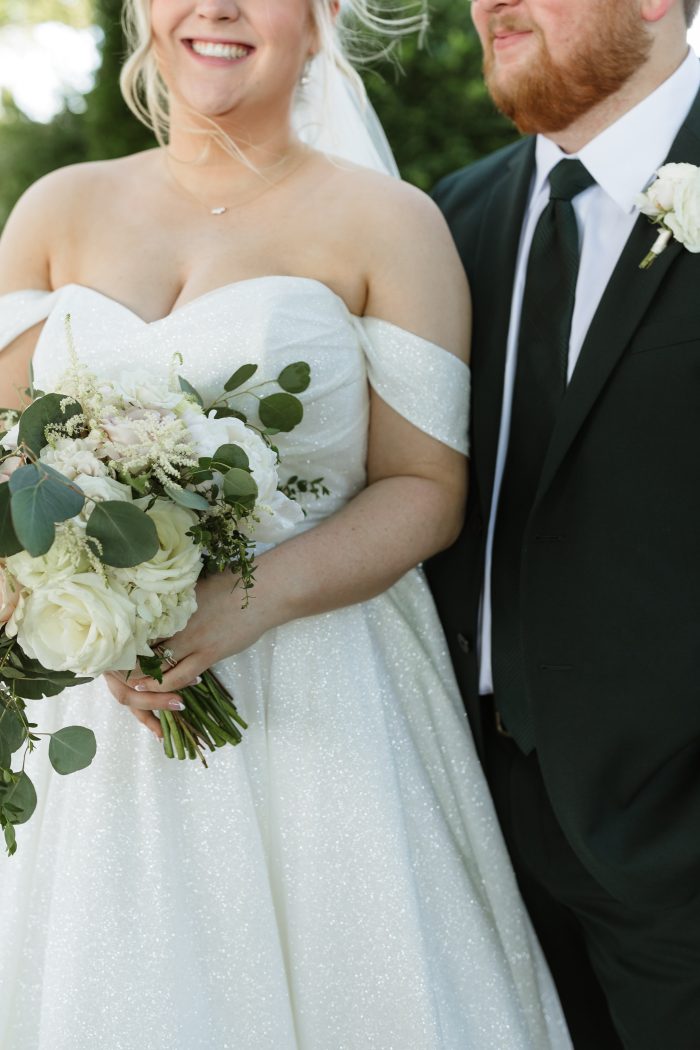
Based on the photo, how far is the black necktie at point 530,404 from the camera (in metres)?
2.90

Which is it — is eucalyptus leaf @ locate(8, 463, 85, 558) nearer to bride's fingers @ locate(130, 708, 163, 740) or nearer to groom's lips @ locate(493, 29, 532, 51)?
bride's fingers @ locate(130, 708, 163, 740)

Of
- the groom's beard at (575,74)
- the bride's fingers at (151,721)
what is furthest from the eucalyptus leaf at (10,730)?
the groom's beard at (575,74)

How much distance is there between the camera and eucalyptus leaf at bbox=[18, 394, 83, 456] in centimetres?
215

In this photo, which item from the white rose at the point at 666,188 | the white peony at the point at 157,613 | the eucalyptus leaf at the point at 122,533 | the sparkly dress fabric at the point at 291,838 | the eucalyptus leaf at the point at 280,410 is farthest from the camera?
the white rose at the point at 666,188

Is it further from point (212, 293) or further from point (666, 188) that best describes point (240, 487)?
point (666, 188)

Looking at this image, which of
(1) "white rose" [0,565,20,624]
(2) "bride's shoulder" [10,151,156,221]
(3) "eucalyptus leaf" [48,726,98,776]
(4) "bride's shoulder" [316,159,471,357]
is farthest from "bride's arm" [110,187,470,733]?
(2) "bride's shoulder" [10,151,156,221]

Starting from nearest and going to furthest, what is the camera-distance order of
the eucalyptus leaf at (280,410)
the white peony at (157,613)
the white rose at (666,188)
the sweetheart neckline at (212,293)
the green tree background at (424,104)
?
the white peony at (157,613) < the eucalyptus leaf at (280,410) < the white rose at (666,188) < the sweetheart neckline at (212,293) < the green tree background at (424,104)

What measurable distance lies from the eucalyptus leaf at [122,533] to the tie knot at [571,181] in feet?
4.91

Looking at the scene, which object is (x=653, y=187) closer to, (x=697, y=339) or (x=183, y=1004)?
(x=697, y=339)

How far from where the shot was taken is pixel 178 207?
120 inches

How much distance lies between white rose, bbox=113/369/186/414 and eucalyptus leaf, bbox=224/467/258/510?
19 centimetres

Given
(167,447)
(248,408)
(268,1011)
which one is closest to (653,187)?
(248,408)

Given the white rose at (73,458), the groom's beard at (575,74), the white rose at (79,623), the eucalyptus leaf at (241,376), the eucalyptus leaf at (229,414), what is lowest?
the white rose at (79,623)

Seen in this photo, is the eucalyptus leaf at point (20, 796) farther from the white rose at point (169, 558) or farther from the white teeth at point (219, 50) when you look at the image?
the white teeth at point (219, 50)
